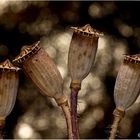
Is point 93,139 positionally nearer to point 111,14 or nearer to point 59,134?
point 59,134

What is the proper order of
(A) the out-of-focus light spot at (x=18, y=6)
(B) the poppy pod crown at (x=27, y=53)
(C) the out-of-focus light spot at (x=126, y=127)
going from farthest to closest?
(C) the out-of-focus light spot at (x=126, y=127) → (A) the out-of-focus light spot at (x=18, y=6) → (B) the poppy pod crown at (x=27, y=53)

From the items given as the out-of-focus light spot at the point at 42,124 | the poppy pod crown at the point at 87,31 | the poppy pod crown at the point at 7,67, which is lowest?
the out-of-focus light spot at the point at 42,124

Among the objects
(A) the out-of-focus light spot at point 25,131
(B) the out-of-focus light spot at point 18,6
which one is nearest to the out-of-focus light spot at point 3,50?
(B) the out-of-focus light spot at point 18,6

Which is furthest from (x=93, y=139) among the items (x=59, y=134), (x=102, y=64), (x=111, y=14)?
(x=111, y=14)

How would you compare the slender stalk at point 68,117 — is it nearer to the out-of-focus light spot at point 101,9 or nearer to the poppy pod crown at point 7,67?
the poppy pod crown at point 7,67

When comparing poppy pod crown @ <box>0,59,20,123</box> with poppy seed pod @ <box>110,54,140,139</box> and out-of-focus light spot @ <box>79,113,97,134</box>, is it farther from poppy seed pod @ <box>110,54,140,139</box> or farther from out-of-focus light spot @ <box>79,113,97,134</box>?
out-of-focus light spot @ <box>79,113,97,134</box>

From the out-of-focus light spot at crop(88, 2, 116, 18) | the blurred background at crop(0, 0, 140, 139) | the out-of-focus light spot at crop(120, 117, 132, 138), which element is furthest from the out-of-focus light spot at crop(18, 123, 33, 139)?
the out-of-focus light spot at crop(88, 2, 116, 18)

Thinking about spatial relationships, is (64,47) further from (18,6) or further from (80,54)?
(80,54)
